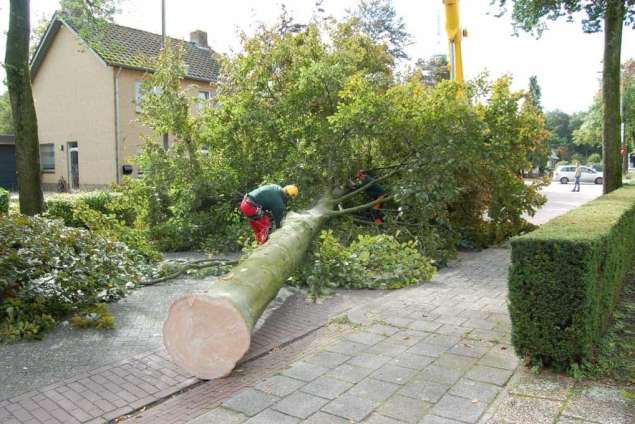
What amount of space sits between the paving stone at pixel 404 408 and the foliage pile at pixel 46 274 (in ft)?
10.6

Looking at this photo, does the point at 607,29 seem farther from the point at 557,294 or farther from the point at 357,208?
the point at 557,294

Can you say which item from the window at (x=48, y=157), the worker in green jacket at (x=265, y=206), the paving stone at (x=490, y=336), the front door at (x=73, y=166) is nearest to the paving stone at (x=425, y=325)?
the paving stone at (x=490, y=336)

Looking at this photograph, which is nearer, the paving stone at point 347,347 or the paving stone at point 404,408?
the paving stone at point 404,408

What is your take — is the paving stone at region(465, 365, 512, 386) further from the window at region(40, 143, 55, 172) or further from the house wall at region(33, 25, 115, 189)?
the window at region(40, 143, 55, 172)

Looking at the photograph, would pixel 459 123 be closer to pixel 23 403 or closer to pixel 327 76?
pixel 327 76

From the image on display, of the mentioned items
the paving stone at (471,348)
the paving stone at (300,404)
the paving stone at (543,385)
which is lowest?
the paving stone at (300,404)

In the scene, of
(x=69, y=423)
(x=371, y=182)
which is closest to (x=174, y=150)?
(x=371, y=182)

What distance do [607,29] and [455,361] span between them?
30.9 feet

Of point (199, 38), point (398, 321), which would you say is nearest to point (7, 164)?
point (199, 38)

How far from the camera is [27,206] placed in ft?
33.9

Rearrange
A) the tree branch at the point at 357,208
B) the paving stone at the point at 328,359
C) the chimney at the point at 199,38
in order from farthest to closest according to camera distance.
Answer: the chimney at the point at 199,38
the tree branch at the point at 357,208
the paving stone at the point at 328,359

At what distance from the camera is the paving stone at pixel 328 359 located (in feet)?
13.5

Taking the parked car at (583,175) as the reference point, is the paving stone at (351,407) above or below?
below

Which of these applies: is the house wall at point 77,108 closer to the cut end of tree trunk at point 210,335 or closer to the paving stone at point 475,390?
the cut end of tree trunk at point 210,335
